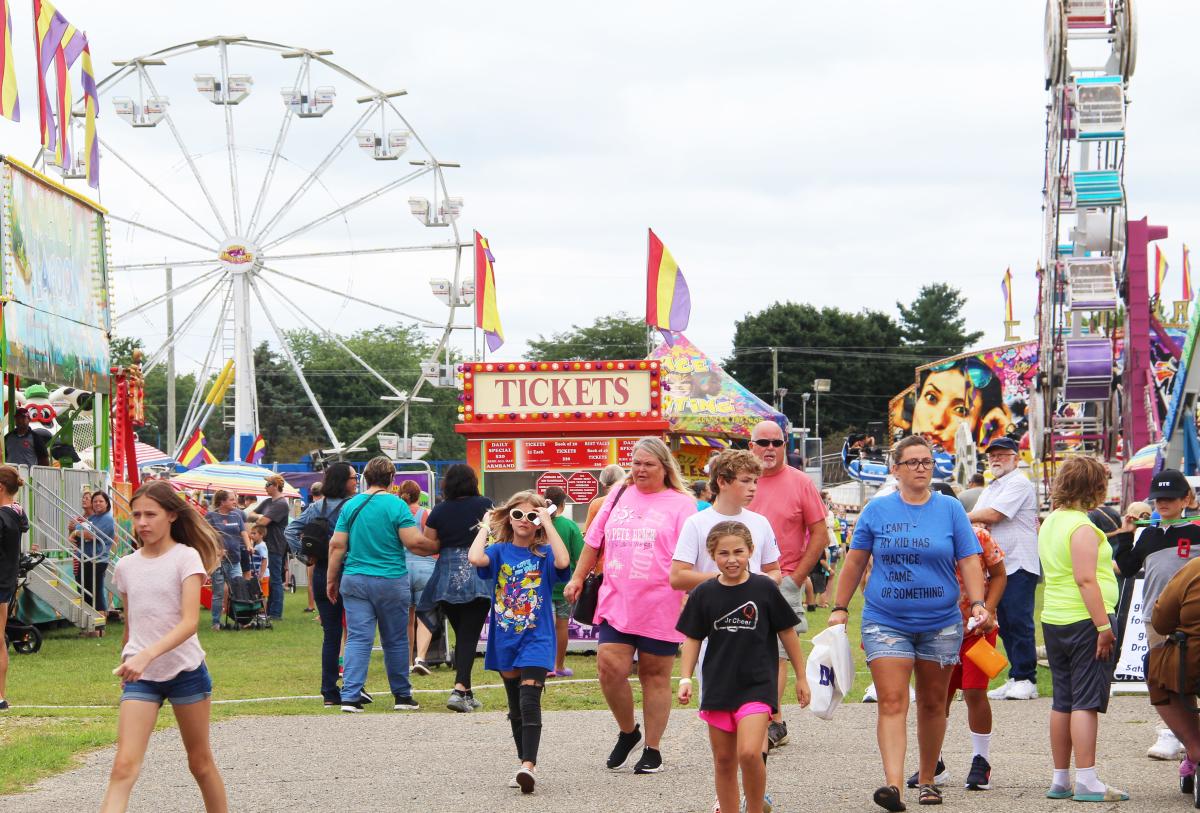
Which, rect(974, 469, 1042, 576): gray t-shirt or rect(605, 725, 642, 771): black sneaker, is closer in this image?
rect(605, 725, 642, 771): black sneaker

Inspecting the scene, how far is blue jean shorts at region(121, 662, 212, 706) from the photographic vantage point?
586cm

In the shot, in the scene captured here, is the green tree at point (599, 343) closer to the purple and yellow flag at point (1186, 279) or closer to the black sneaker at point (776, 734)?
the purple and yellow flag at point (1186, 279)

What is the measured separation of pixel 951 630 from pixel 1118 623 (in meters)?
3.70

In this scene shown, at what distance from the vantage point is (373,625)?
1088 cm

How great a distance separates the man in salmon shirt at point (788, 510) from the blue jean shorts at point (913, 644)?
1481 mm

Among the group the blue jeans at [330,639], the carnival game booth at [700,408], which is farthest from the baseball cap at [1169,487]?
the carnival game booth at [700,408]

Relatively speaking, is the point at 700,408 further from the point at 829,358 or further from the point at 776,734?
the point at 829,358

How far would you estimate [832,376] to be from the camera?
86.9 meters

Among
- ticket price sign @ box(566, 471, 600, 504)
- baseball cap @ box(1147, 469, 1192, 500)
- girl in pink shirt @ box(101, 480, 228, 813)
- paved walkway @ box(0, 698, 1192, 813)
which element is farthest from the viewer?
ticket price sign @ box(566, 471, 600, 504)

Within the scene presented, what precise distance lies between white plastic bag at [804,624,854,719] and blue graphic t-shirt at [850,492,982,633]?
18 centimetres

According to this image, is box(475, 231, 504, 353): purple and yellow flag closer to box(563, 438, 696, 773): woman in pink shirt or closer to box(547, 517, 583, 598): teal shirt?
box(547, 517, 583, 598): teal shirt

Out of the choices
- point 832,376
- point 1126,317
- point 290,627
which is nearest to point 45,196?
point 290,627

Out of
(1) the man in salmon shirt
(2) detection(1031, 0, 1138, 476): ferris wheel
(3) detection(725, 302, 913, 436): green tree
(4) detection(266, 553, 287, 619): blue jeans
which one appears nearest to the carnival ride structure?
(2) detection(1031, 0, 1138, 476): ferris wheel

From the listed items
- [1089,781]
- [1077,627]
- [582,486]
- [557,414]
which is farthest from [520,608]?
[557,414]
